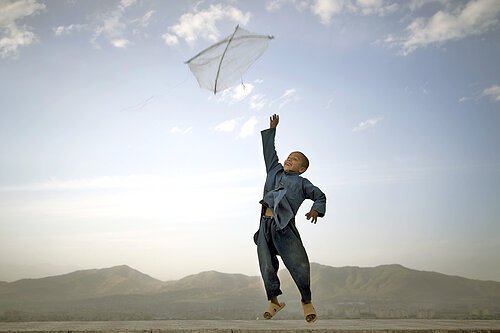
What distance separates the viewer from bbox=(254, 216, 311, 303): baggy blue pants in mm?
5387

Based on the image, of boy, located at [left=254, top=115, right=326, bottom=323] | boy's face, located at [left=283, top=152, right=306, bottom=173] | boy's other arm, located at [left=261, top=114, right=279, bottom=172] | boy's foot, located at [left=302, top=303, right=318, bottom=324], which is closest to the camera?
boy's foot, located at [left=302, top=303, right=318, bottom=324]

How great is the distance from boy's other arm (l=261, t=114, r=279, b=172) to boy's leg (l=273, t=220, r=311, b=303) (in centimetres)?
87

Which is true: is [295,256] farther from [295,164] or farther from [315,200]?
[295,164]

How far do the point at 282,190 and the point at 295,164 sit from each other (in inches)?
16.9

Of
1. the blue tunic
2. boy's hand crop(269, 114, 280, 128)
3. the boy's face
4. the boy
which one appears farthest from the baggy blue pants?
boy's hand crop(269, 114, 280, 128)

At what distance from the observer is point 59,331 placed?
16.4 ft

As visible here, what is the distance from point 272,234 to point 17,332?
2.97 meters

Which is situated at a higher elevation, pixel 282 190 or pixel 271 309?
pixel 282 190

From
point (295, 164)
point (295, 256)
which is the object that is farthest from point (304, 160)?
point (295, 256)

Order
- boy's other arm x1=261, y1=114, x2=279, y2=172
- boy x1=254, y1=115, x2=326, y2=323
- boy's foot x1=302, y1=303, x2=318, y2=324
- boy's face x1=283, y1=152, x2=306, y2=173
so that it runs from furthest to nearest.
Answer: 1. boy's other arm x1=261, y1=114, x2=279, y2=172
2. boy's face x1=283, y1=152, x2=306, y2=173
3. boy x1=254, y1=115, x2=326, y2=323
4. boy's foot x1=302, y1=303, x2=318, y2=324

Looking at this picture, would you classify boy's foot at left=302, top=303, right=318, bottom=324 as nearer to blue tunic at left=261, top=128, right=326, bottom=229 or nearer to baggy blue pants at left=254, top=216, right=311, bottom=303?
baggy blue pants at left=254, top=216, right=311, bottom=303

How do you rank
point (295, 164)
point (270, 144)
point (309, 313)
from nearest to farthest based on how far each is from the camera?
point (309, 313) → point (295, 164) → point (270, 144)

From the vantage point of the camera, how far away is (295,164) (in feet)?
19.1

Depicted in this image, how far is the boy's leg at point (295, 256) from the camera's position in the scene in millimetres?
5363
